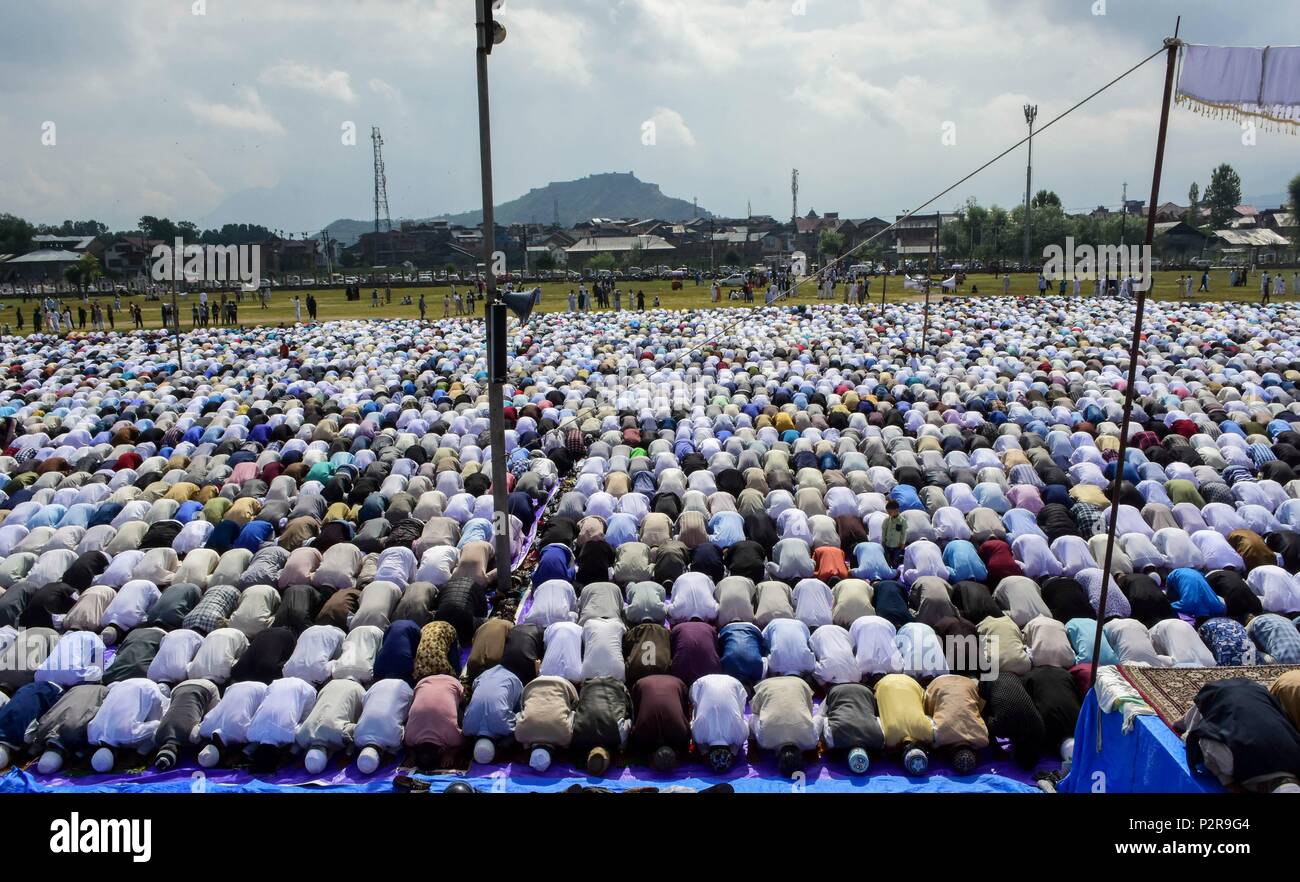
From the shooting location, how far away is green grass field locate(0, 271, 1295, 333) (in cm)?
4503

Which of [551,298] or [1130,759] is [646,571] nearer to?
[1130,759]

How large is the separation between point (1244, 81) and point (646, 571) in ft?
25.5

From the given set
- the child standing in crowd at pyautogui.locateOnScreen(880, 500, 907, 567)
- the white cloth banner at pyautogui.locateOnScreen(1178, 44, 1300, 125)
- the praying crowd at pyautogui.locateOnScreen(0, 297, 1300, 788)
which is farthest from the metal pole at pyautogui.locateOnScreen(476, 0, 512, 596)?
the white cloth banner at pyautogui.locateOnScreen(1178, 44, 1300, 125)

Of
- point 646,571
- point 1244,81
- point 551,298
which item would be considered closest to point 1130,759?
point 1244,81

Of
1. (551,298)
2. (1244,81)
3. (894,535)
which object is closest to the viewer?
(1244,81)

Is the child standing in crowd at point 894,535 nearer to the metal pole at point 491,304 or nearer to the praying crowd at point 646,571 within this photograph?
the praying crowd at point 646,571

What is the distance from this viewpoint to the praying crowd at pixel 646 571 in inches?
308

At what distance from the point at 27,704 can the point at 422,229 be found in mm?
95571

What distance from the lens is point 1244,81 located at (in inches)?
212

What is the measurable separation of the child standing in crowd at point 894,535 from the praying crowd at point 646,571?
8 cm

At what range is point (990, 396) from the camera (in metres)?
20.1

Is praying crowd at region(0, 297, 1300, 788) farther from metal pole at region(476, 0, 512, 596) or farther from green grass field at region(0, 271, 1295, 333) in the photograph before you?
green grass field at region(0, 271, 1295, 333)
